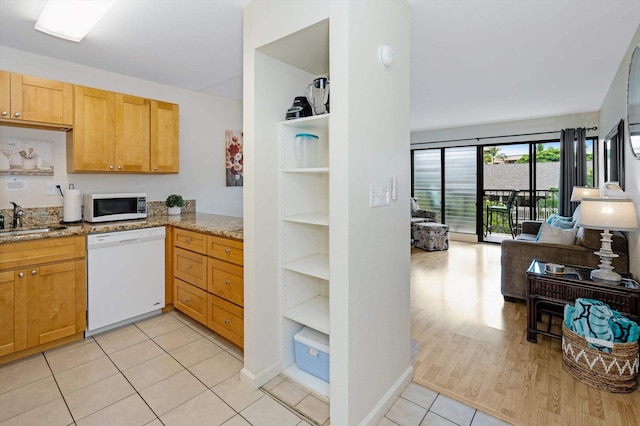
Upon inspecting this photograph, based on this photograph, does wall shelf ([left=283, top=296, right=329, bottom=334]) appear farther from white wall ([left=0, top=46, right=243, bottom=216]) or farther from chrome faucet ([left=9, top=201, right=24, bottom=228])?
chrome faucet ([left=9, top=201, right=24, bottom=228])

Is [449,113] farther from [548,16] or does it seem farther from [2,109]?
[2,109]

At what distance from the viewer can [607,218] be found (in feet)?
7.34

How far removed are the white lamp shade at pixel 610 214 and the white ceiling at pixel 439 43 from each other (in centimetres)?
123

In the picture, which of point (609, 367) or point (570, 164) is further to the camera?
point (570, 164)

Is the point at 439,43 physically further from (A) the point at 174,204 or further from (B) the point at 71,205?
(B) the point at 71,205

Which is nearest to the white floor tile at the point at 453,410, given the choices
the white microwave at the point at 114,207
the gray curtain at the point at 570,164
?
the white microwave at the point at 114,207

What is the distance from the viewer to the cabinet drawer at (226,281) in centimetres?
231

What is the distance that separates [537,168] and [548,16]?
458 cm

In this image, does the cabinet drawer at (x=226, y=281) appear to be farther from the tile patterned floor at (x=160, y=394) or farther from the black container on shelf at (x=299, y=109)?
the black container on shelf at (x=299, y=109)

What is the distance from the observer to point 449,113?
5.21 m

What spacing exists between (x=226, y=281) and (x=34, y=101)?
1994mm

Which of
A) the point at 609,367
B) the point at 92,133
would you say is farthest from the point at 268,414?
the point at 92,133

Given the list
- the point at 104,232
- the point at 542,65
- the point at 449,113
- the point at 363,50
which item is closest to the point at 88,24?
the point at 104,232

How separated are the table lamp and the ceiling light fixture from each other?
337cm
